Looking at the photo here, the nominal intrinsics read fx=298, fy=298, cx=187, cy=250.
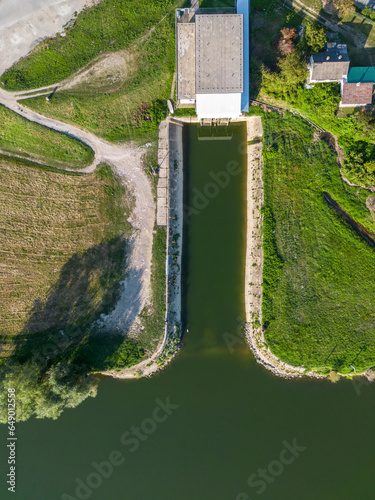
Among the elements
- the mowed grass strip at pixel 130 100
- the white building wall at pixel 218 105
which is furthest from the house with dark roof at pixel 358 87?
the mowed grass strip at pixel 130 100

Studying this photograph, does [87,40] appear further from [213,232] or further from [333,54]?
[333,54]

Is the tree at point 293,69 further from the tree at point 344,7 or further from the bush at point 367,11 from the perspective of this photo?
the bush at point 367,11

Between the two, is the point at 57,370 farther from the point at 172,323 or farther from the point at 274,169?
the point at 274,169

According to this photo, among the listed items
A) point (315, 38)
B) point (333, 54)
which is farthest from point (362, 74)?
point (315, 38)

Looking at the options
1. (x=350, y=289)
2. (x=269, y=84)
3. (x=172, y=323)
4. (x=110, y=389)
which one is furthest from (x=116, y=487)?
(x=269, y=84)

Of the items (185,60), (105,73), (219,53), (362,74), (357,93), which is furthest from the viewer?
(105,73)

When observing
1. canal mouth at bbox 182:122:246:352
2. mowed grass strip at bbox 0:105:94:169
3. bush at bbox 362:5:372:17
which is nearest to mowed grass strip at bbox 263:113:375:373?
canal mouth at bbox 182:122:246:352
